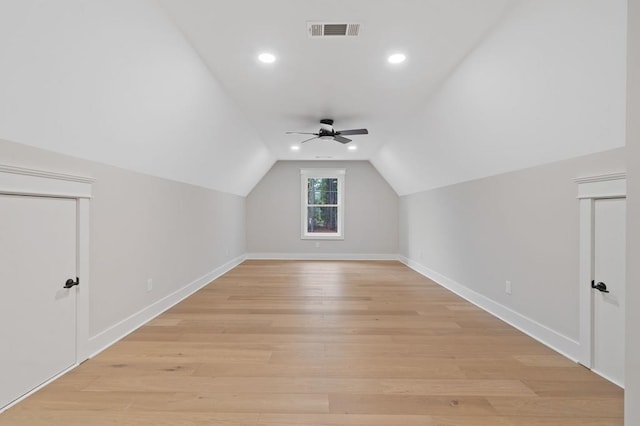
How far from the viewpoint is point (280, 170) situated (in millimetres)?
8383

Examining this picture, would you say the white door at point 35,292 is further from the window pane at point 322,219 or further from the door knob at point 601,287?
the window pane at point 322,219

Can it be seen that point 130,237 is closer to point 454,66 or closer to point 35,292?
point 35,292

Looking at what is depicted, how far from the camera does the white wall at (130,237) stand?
254 cm

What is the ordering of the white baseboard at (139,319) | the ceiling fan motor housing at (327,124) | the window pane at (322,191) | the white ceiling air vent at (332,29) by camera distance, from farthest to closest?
the window pane at (322,191) < the ceiling fan motor housing at (327,124) < the white baseboard at (139,319) < the white ceiling air vent at (332,29)

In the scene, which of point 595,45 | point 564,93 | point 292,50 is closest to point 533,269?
point 564,93

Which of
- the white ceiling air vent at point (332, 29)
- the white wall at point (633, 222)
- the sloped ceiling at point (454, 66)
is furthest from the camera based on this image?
the white ceiling air vent at point (332, 29)

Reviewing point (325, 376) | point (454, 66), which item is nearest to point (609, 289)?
point (325, 376)

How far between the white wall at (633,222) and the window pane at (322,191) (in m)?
7.42

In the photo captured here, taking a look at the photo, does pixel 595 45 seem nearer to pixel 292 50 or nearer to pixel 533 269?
pixel 533 269

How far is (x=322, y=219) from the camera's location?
8617 mm

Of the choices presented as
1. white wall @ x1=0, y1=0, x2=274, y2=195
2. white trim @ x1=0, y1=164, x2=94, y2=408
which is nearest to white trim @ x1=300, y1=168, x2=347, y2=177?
white wall @ x1=0, y1=0, x2=274, y2=195

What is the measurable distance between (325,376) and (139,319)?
6.95 feet

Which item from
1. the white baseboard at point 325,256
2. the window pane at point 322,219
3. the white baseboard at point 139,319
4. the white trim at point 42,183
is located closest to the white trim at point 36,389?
the white baseboard at point 139,319

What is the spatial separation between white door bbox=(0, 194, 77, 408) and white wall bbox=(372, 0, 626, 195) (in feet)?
11.7
